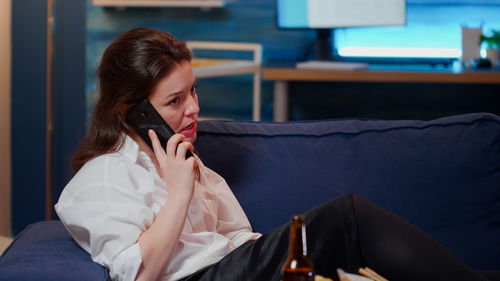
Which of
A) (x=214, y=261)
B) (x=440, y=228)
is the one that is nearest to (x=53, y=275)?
(x=214, y=261)

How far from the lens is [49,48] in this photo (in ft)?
9.37

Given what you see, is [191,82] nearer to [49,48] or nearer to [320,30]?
[49,48]

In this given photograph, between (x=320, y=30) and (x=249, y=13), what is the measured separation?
0.42 m

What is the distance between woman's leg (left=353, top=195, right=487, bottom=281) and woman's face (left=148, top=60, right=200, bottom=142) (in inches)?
16.3

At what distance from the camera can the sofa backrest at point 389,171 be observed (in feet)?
5.54

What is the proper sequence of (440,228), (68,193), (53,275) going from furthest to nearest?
(440,228) < (68,193) < (53,275)

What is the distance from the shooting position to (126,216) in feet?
4.33

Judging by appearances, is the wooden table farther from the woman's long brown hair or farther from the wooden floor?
the woman's long brown hair

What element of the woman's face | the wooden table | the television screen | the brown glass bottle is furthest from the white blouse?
the television screen

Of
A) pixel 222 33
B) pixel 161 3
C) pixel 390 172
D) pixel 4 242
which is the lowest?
pixel 4 242

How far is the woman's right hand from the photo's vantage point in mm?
1367

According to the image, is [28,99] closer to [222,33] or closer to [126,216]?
[222,33]

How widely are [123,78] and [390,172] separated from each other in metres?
0.70

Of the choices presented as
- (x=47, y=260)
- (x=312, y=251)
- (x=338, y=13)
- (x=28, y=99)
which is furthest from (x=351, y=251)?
(x=338, y=13)
